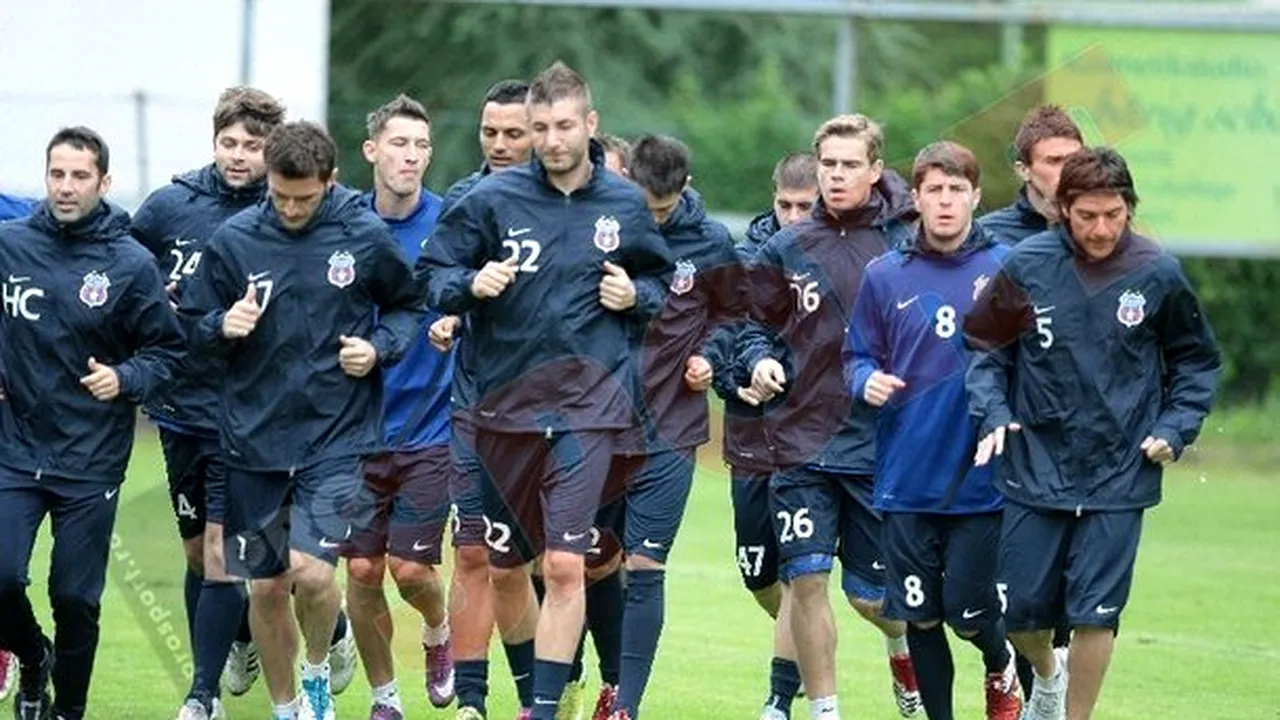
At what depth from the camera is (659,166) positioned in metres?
11.3

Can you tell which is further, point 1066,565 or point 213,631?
point 213,631

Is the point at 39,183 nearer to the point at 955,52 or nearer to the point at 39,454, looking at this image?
the point at 39,454

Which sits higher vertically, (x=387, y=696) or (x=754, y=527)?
(x=754, y=527)

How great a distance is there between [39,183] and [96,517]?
12.8 metres

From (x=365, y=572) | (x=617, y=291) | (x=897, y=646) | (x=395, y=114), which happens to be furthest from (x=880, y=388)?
(x=395, y=114)

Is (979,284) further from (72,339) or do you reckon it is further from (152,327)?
(72,339)

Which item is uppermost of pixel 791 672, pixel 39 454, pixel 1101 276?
pixel 1101 276

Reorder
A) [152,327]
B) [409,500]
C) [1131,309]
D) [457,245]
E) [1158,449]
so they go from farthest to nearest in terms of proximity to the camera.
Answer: [409,500]
[152,327]
[457,245]
[1131,309]
[1158,449]

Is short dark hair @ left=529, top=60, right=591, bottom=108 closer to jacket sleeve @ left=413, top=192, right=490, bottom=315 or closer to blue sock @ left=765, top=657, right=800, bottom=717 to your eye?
jacket sleeve @ left=413, top=192, right=490, bottom=315

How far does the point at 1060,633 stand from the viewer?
11.2 m

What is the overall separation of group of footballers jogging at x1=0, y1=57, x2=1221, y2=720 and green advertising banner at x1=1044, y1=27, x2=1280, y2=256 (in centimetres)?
1525

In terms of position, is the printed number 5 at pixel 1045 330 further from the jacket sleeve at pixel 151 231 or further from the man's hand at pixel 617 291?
the jacket sleeve at pixel 151 231

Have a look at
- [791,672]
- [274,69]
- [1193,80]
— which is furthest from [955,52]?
[791,672]

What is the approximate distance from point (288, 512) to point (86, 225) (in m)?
1.39
